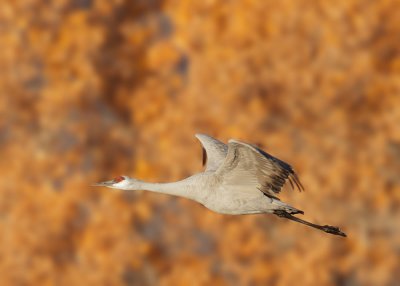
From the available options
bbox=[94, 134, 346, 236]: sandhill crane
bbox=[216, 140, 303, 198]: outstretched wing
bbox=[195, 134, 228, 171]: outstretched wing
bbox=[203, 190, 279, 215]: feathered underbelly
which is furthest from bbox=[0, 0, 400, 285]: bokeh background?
bbox=[216, 140, 303, 198]: outstretched wing

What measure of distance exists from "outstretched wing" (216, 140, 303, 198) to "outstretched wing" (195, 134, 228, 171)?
3.78ft

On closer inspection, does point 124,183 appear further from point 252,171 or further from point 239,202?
point 252,171

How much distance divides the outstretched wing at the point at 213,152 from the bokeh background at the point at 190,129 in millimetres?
4322

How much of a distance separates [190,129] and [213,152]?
195 inches

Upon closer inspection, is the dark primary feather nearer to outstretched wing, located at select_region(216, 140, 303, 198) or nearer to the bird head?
outstretched wing, located at select_region(216, 140, 303, 198)

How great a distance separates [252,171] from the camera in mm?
13648

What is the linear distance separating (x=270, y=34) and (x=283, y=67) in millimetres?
906

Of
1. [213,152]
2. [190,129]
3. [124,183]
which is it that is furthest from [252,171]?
[190,129]

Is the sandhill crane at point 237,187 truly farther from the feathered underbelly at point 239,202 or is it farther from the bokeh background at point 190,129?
the bokeh background at point 190,129

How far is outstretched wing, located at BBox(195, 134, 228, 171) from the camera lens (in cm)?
1522

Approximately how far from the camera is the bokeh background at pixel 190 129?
1995cm

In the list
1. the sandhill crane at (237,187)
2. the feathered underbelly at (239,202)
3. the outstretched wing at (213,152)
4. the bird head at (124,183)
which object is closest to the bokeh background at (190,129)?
the outstretched wing at (213,152)

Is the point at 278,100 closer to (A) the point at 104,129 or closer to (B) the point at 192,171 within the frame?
(B) the point at 192,171

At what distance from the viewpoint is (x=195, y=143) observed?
20766mm
